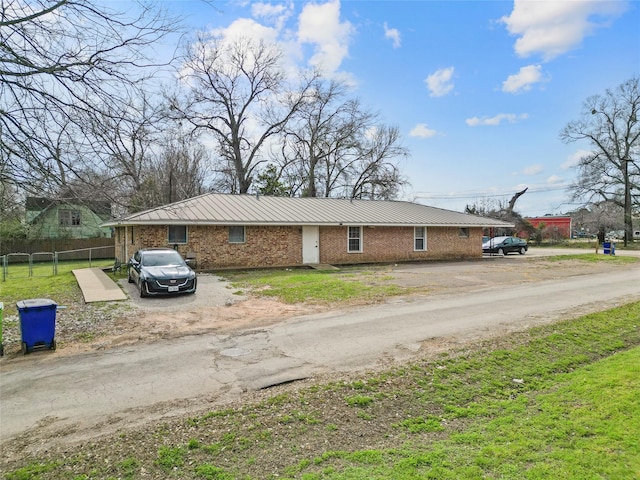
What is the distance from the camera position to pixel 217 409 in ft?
14.9

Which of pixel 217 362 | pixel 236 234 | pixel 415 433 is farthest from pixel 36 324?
pixel 236 234

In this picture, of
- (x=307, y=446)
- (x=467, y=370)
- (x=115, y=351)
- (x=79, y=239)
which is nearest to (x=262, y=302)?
(x=115, y=351)

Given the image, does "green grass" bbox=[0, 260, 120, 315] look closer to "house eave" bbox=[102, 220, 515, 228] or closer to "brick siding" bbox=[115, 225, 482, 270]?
"house eave" bbox=[102, 220, 515, 228]

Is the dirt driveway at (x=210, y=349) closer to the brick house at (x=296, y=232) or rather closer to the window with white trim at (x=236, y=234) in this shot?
the brick house at (x=296, y=232)

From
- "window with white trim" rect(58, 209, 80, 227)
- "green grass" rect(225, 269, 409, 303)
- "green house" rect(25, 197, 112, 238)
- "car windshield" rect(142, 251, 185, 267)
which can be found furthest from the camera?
"car windshield" rect(142, 251, 185, 267)

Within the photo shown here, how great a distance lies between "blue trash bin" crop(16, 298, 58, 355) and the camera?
690 centimetres

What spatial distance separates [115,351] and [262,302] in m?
4.90

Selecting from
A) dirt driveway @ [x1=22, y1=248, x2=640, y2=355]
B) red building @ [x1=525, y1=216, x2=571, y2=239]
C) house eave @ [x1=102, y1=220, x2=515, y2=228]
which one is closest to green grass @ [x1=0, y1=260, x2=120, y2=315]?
dirt driveway @ [x1=22, y1=248, x2=640, y2=355]

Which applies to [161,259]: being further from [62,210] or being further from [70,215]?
[62,210]

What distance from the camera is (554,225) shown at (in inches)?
1967

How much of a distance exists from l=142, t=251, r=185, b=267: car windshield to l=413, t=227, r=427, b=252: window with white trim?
15456 mm

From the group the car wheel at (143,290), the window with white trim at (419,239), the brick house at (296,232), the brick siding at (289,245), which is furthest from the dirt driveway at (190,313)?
the window with white trim at (419,239)

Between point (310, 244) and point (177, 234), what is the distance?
7.06m

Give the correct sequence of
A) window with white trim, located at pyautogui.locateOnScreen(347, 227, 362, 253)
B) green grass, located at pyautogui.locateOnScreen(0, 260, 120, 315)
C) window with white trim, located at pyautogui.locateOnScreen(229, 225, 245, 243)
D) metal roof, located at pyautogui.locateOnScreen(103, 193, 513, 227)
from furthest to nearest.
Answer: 1. window with white trim, located at pyautogui.locateOnScreen(347, 227, 362, 253)
2. window with white trim, located at pyautogui.locateOnScreen(229, 225, 245, 243)
3. metal roof, located at pyautogui.locateOnScreen(103, 193, 513, 227)
4. green grass, located at pyautogui.locateOnScreen(0, 260, 120, 315)
